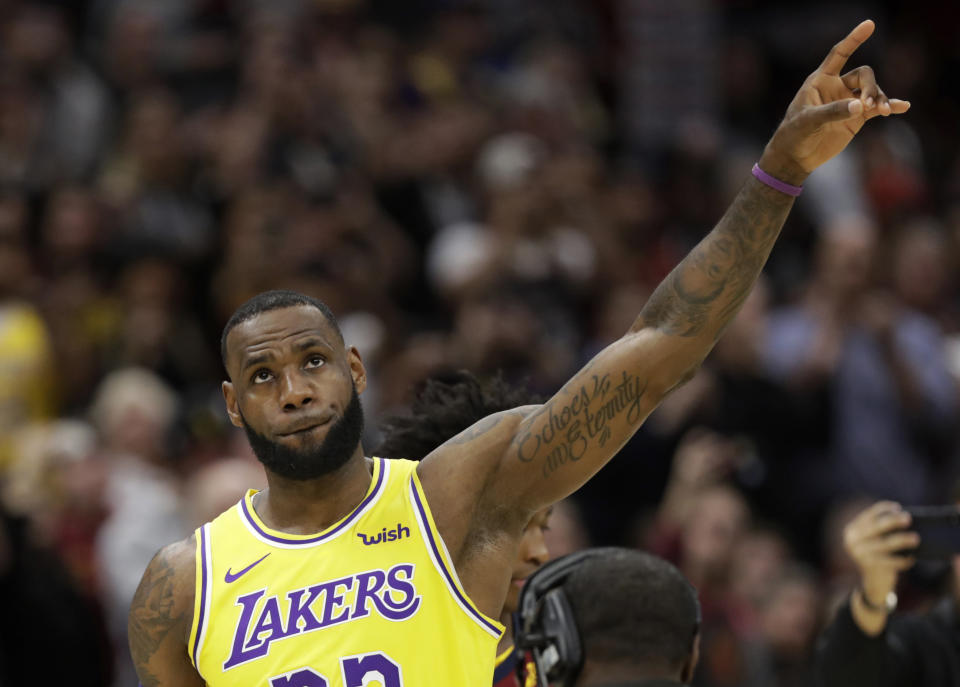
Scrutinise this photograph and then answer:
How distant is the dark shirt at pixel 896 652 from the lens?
4742 millimetres

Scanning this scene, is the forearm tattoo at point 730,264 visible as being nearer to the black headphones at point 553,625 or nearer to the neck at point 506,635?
the black headphones at point 553,625

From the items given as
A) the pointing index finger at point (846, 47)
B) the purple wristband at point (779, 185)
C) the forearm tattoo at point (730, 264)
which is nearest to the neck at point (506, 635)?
the forearm tattoo at point (730, 264)

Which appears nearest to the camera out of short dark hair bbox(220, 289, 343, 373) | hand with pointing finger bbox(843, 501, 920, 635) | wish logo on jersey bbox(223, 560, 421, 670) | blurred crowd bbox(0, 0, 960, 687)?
wish logo on jersey bbox(223, 560, 421, 670)

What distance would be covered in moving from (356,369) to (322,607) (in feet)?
2.20

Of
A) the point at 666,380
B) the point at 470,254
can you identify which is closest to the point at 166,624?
the point at 666,380

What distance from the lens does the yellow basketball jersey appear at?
383 centimetres

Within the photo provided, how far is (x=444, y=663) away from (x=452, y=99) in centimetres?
812

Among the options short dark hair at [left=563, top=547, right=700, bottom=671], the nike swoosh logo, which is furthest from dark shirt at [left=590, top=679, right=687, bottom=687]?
the nike swoosh logo

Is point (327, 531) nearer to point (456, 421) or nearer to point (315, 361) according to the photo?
point (315, 361)

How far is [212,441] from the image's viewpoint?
8.77m

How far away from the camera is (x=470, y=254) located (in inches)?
366

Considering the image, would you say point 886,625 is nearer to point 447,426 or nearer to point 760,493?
point 447,426

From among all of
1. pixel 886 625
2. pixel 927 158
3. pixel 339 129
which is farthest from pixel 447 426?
pixel 927 158

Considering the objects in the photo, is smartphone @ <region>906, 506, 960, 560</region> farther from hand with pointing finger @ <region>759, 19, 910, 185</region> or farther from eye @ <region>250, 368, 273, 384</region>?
eye @ <region>250, 368, 273, 384</region>
